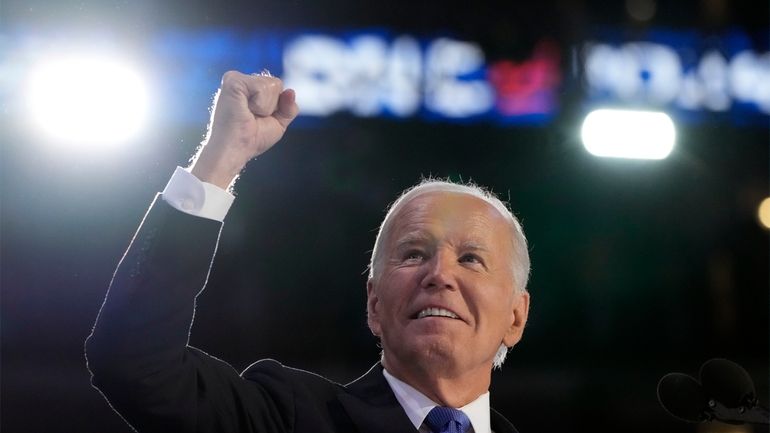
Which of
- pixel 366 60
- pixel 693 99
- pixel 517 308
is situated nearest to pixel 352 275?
pixel 366 60

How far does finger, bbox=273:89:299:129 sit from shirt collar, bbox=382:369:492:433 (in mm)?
626

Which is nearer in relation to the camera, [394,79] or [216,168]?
[216,168]

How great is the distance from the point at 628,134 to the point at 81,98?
8.35 ft

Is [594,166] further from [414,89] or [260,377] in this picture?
[260,377]

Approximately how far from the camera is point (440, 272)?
202 centimetres

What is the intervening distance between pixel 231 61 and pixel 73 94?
726 millimetres

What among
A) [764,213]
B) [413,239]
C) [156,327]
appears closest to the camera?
[156,327]

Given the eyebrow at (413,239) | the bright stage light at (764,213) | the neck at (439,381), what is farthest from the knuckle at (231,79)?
the bright stage light at (764,213)

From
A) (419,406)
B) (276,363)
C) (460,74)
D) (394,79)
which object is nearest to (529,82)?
(460,74)

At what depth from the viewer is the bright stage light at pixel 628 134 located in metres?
4.52

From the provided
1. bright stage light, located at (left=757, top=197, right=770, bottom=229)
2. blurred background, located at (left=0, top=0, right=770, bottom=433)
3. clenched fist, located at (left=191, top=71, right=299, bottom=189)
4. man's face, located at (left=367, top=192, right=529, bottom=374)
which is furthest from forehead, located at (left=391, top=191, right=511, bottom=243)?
bright stage light, located at (left=757, top=197, right=770, bottom=229)

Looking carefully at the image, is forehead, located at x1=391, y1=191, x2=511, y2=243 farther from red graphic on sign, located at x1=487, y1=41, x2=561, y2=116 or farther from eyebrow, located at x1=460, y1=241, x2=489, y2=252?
red graphic on sign, located at x1=487, y1=41, x2=561, y2=116

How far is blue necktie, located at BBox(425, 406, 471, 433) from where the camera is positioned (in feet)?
6.34

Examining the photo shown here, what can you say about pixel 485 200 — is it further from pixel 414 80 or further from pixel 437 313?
pixel 414 80
